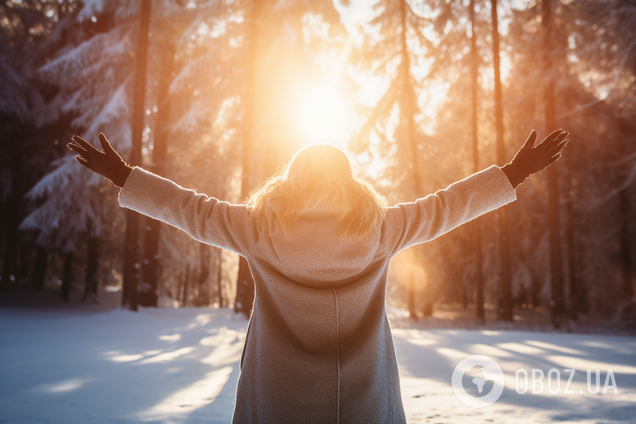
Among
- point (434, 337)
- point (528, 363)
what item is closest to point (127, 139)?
point (434, 337)

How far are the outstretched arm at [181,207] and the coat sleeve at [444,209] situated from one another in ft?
2.38

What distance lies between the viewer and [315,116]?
531 inches

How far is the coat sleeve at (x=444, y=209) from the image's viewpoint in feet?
6.89

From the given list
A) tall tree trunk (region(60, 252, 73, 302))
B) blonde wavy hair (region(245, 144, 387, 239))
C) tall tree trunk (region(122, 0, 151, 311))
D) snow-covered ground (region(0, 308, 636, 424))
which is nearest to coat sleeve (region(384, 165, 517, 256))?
blonde wavy hair (region(245, 144, 387, 239))

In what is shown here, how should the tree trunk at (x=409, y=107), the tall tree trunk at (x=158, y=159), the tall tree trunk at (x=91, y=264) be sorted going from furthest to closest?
1. the tall tree trunk at (x=91, y=264)
2. the tree trunk at (x=409, y=107)
3. the tall tree trunk at (x=158, y=159)

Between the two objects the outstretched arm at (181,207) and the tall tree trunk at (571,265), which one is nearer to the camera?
the outstretched arm at (181,207)

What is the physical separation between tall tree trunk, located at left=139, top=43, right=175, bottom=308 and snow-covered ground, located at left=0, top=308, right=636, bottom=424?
406 cm

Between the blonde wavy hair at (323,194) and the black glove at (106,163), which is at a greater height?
the black glove at (106,163)

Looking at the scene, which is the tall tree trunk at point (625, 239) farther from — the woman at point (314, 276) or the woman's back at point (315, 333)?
the woman's back at point (315, 333)

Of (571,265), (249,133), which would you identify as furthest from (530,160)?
(571,265)

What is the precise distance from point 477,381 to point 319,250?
4.79 m

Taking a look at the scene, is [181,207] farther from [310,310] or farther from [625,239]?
[625,239]

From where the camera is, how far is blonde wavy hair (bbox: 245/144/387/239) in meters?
1.96

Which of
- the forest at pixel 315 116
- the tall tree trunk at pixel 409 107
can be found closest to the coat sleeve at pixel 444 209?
the forest at pixel 315 116
